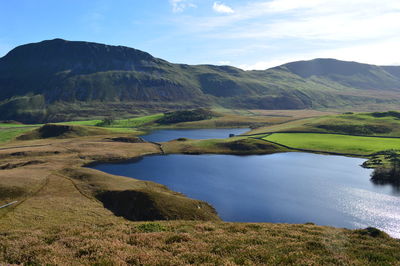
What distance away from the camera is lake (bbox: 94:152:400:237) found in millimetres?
62094

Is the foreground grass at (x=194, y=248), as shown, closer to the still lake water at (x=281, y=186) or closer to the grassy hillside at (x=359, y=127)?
the still lake water at (x=281, y=186)

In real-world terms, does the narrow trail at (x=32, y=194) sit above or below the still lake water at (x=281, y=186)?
above

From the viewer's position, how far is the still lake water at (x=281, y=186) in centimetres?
6209

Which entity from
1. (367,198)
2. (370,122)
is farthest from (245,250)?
(370,122)

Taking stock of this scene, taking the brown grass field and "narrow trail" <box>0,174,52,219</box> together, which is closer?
the brown grass field

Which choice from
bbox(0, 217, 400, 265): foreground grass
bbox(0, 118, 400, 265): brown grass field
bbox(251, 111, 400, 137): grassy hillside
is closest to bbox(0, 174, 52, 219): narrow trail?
bbox(0, 118, 400, 265): brown grass field

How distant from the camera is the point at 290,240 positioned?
28.0 metres

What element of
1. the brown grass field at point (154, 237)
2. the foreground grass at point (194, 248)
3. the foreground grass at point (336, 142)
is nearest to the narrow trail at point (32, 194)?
the brown grass field at point (154, 237)

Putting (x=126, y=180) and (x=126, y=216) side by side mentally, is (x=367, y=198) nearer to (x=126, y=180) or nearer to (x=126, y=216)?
(x=126, y=216)

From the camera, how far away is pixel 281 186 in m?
84.8

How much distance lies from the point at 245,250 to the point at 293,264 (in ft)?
13.7

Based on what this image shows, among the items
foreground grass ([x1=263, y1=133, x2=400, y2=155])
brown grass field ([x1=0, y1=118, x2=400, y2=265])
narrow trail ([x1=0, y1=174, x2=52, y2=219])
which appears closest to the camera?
brown grass field ([x1=0, y1=118, x2=400, y2=265])

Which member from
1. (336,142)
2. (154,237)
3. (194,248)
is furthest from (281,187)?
(336,142)

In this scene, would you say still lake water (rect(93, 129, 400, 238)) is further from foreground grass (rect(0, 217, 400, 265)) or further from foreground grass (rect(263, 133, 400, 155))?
foreground grass (rect(0, 217, 400, 265))
